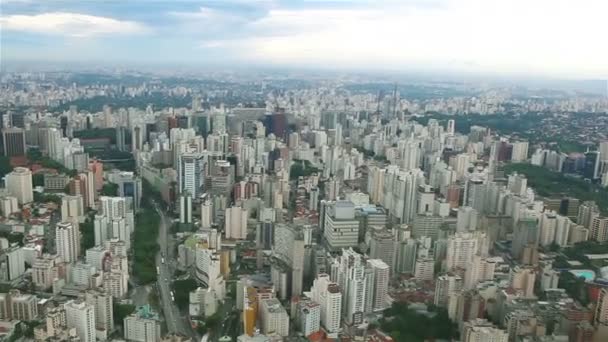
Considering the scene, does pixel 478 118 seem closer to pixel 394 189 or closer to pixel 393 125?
pixel 393 125

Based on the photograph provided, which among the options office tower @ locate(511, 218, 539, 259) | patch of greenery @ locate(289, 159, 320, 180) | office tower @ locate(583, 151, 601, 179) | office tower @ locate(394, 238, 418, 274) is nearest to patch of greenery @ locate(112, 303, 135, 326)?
office tower @ locate(394, 238, 418, 274)

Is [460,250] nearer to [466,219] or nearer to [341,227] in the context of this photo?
[466,219]

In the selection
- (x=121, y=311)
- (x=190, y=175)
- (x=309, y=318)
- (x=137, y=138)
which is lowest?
(x=121, y=311)

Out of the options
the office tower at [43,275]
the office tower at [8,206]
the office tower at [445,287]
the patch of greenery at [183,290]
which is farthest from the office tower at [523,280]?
the office tower at [8,206]

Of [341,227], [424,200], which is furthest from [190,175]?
[424,200]

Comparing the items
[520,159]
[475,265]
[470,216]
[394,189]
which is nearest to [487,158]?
[520,159]
